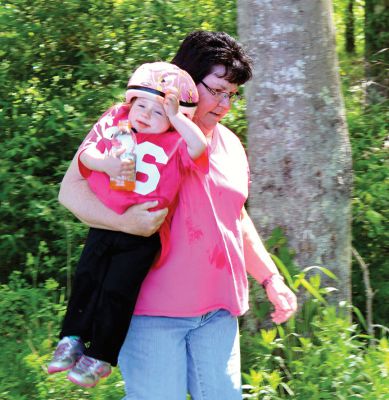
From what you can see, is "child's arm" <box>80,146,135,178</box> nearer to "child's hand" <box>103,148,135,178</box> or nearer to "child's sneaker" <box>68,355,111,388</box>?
"child's hand" <box>103,148,135,178</box>

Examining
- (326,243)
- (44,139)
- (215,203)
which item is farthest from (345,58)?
(215,203)

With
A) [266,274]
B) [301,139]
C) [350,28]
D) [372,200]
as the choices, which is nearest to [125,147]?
[266,274]

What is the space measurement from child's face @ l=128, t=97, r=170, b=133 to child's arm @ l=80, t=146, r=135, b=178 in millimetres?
107

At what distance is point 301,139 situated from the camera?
443 centimetres

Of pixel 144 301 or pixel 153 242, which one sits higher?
pixel 153 242

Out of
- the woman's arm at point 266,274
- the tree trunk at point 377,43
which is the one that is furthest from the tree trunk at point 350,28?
the woman's arm at point 266,274

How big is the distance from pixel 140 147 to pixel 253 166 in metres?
1.73

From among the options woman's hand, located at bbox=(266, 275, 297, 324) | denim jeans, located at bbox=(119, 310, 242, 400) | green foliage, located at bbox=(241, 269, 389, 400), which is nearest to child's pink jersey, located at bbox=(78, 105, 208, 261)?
denim jeans, located at bbox=(119, 310, 242, 400)

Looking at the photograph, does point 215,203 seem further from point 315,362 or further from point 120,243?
point 315,362

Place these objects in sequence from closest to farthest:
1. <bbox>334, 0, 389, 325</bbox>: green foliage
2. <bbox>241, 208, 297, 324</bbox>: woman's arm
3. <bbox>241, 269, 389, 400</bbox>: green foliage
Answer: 1. <bbox>241, 208, 297, 324</bbox>: woman's arm
2. <bbox>241, 269, 389, 400</bbox>: green foliage
3. <bbox>334, 0, 389, 325</bbox>: green foliage

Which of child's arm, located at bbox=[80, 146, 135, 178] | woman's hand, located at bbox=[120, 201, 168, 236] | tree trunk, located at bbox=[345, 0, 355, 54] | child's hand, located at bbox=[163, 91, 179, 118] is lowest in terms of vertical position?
tree trunk, located at bbox=[345, 0, 355, 54]

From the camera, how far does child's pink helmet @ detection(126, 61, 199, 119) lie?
2.86 m

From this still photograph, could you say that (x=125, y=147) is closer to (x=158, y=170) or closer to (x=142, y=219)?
(x=158, y=170)

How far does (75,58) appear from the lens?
626 centimetres
